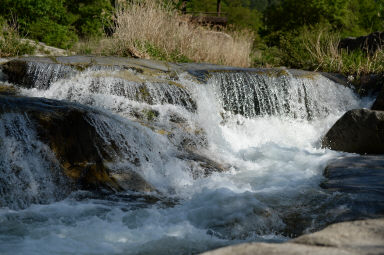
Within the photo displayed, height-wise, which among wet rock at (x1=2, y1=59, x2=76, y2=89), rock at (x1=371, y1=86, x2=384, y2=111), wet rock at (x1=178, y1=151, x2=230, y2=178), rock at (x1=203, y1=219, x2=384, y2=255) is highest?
rock at (x1=203, y1=219, x2=384, y2=255)

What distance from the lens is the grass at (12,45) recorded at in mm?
9281

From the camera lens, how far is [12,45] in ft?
31.1

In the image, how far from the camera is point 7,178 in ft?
14.6

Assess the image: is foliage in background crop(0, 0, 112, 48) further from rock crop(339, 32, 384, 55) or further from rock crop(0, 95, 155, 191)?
rock crop(339, 32, 384, 55)

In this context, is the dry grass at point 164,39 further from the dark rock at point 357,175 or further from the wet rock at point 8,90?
the dark rock at point 357,175

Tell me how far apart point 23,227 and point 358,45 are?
12650 millimetres

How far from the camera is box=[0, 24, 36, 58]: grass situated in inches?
365

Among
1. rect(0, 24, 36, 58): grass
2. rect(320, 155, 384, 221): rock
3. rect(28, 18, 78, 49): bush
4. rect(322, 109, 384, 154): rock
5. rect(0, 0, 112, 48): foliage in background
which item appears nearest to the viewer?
rect(320, 155, 384, 221): rock

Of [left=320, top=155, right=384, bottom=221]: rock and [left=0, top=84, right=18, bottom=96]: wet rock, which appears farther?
[left=0, top=84, right=18, bottom=96]: wet rock

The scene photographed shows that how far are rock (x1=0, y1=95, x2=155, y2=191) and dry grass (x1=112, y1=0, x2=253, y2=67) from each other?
539cm

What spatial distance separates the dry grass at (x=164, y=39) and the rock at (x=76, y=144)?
5391mm

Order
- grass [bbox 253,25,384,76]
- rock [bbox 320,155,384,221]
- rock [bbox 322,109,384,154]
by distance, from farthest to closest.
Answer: grass [bbox 253,25,384,76]
rock [bbox 322,109,384,154]
rock [bbox 320,155,384,221]

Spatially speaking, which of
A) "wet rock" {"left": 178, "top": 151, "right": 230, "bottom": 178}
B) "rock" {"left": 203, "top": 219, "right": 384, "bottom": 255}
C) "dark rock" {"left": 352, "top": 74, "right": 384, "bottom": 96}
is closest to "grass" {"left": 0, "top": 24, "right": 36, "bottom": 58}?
"wet rock" {"left": 178, "top": 151, "right": 230, "bottom": 178}

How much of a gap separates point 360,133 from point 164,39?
5.80 meters
